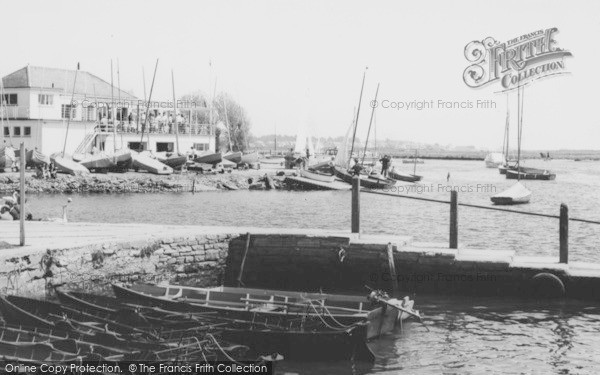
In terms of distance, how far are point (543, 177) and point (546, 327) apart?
79.4 metres

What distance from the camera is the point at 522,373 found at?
13.1 metres

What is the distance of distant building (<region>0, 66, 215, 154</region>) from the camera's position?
65938 mm

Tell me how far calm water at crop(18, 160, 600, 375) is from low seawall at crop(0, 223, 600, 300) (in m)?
0.50

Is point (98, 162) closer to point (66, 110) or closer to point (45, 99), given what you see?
point (45, 99)

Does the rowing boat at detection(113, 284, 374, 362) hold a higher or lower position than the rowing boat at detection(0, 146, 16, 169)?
lower

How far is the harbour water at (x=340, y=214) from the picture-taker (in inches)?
1313

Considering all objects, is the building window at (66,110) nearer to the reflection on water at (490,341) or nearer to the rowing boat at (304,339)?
the reflection on water at (490,341)

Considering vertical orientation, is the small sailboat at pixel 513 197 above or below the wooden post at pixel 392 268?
below

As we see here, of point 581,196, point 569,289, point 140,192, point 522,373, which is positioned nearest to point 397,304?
point 522,373

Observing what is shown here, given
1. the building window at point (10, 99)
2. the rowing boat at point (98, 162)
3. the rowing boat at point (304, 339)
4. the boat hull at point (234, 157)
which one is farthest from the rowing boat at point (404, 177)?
the rowing boat at point (304, 339)

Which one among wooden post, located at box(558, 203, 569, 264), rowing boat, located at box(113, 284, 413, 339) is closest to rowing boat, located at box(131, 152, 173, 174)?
wooden post, located at box(558, 203, 569, 264)

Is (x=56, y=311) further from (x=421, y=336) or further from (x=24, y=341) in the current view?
(x=421, y=336)

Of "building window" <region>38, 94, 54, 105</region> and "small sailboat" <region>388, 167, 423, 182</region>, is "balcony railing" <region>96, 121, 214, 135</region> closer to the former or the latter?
"building window" <region>38, 94, 54, 105</region>

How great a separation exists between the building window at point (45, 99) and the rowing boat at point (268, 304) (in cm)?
5548
